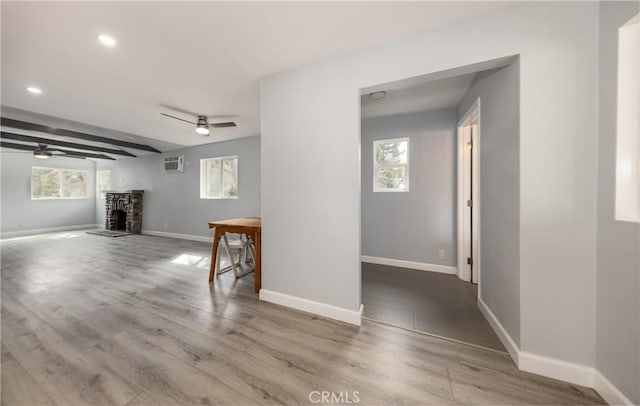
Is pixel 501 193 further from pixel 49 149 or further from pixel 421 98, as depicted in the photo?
pixel 49 149

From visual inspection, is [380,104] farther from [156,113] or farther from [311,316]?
[156,113]

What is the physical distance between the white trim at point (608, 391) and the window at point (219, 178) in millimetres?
5480

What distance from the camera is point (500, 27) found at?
1.41 m

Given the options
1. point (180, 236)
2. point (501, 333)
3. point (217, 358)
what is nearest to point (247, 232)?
point (217, 358)

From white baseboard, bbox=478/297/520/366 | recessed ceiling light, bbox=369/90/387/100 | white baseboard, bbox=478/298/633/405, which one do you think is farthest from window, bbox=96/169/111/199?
white baseboard, bbox=478/298/633/405

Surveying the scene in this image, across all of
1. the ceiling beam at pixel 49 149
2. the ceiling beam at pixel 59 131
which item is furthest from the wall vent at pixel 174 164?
the ceiling beam at pixel 49 149

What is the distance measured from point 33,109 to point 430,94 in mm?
5803

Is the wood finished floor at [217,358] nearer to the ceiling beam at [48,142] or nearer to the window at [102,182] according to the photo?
the ceiling beam at [48,142]

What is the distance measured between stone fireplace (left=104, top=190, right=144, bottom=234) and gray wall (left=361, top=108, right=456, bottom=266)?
23.6ft

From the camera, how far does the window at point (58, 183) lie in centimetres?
661

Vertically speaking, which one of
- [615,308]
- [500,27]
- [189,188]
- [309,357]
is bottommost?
[309,357]

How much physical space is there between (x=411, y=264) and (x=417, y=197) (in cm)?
105

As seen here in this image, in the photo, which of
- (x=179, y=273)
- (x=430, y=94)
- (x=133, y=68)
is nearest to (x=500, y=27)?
(x=430, y=94)

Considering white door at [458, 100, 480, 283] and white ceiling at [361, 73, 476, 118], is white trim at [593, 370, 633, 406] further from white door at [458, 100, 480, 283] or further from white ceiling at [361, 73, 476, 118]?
white ceiling at [361, 73, 476, 118]
